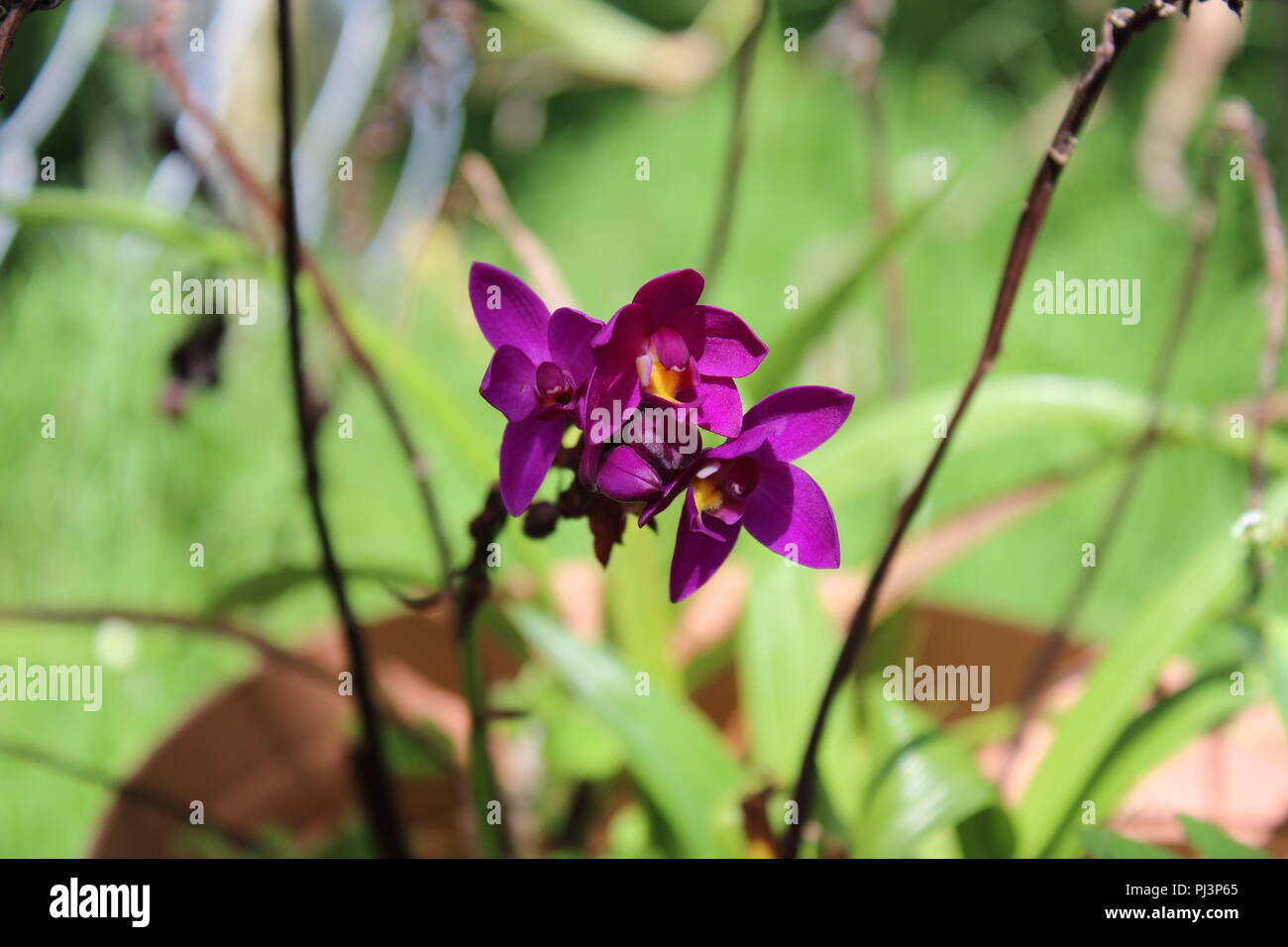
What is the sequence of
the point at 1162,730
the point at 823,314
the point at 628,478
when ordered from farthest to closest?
the point at 823,314, the point at 1162,730, the point at 628,478

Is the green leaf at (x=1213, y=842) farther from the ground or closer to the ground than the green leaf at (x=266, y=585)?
closer to the ground

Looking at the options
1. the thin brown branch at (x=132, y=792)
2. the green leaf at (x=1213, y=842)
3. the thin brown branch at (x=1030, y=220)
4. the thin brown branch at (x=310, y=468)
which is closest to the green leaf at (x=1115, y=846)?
the green leaf at (x=1213, y=842)

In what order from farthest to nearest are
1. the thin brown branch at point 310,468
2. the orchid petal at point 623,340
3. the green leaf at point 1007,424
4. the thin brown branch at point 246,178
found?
the green leaf at point 1007,424
the thin brown branch at point 246,178
the thin brown branch at point 310,468
the orchid petal at point 623,340

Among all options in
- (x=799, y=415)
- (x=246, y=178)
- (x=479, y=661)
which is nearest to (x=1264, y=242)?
(x=799, y=415)

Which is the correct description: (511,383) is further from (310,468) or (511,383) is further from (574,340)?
(310,468)

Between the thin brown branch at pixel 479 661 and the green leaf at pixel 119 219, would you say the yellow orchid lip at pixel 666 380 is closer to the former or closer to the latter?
the thin brown branch at pixel 479 661
